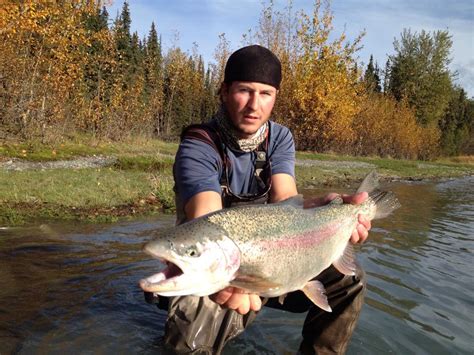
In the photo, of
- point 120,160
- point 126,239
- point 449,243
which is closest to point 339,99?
point 120,160

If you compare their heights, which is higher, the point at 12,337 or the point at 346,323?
the point at 346,323

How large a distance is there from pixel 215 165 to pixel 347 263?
Answer: 128cm

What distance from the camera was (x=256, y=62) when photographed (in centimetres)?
352

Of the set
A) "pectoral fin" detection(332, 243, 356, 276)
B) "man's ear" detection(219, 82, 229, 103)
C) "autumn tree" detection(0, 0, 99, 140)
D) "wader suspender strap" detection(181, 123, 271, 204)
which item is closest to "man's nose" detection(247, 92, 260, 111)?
"man's ear" detection(219, 82, 229, 103)

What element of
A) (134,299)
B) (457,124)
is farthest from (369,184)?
(457,124)

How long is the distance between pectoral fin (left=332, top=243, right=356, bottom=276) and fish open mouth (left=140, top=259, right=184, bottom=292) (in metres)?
1.63

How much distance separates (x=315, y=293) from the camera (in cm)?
311

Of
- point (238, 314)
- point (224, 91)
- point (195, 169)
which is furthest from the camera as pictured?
point (224, 91)

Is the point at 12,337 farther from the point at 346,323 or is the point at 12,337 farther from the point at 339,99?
the point at 339,99

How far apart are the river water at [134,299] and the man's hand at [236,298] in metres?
1.29

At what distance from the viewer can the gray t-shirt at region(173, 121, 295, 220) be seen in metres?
3.27

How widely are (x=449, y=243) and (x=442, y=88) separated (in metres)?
52.4

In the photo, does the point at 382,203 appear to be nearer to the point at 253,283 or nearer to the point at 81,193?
the point at 253,283

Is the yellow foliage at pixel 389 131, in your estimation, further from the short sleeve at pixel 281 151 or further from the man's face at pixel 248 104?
the man's face at pixel 248 104
